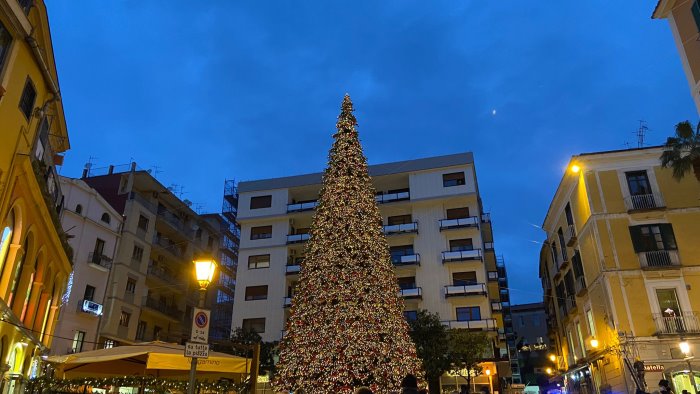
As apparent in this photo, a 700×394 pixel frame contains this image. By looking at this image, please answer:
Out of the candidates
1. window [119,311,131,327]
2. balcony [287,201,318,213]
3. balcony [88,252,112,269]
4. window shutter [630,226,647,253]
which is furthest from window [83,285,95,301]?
window shutter [630,226,647,253]

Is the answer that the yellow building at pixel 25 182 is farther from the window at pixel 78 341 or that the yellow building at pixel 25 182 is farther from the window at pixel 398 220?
the window at pixel 398 220

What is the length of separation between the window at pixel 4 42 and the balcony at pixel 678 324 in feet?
90.6

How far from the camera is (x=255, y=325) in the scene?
42531 mm

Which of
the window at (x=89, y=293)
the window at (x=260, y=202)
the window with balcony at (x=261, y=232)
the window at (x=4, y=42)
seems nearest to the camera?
the window at (x=4, y=42)

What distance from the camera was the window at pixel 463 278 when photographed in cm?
4022

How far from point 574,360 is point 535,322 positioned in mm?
45450

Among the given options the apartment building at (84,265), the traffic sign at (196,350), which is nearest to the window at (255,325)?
the apartment building at (84,265)

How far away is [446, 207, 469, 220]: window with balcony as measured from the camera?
42969 millimetres

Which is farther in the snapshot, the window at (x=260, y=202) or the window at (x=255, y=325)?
the window at (x=260, y=202)

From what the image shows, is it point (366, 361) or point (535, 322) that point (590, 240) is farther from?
point (535, 322)

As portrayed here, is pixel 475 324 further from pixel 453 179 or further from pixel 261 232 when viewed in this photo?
pixel 261 232

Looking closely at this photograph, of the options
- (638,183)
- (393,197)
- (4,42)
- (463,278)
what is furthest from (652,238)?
(4,42)

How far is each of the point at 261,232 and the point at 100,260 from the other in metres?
14.7

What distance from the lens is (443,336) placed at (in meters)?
32.7
